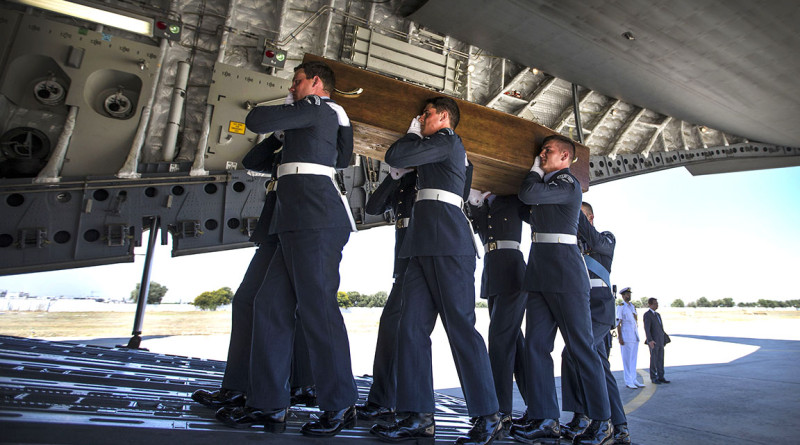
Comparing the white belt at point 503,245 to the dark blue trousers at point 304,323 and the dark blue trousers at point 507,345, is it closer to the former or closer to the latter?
the dark blue trousers at point 507,345

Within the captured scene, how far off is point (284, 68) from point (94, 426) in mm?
5830

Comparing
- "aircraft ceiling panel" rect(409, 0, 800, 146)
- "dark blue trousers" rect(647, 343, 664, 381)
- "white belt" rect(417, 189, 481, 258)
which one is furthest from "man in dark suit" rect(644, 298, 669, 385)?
"white belt" rect(417, 189, 481, 258)

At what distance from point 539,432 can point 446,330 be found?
917 millimetres

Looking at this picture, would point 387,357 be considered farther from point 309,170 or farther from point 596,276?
point 596,276

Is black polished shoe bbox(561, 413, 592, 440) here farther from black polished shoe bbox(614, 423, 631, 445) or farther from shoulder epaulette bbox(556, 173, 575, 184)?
shoulder epaulette bbox(556, 173, 575, 184)

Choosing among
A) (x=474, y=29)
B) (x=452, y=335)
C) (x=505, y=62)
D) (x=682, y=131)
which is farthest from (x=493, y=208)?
(x=682, y=131)

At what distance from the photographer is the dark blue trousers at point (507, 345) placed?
277cm

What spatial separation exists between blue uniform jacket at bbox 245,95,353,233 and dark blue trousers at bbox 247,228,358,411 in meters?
0.06

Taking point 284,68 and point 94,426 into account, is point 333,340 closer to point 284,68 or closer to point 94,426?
point 94,426

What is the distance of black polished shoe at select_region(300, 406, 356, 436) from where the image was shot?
170cm

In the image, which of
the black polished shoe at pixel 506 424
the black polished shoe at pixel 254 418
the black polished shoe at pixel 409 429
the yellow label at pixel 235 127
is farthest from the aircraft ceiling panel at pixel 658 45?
the black polished shoe at pixel 254 418

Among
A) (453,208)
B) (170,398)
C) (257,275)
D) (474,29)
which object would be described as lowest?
(170,398)

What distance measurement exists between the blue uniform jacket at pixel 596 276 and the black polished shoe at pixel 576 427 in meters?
0.93

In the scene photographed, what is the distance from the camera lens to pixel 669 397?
5559 millimetres
